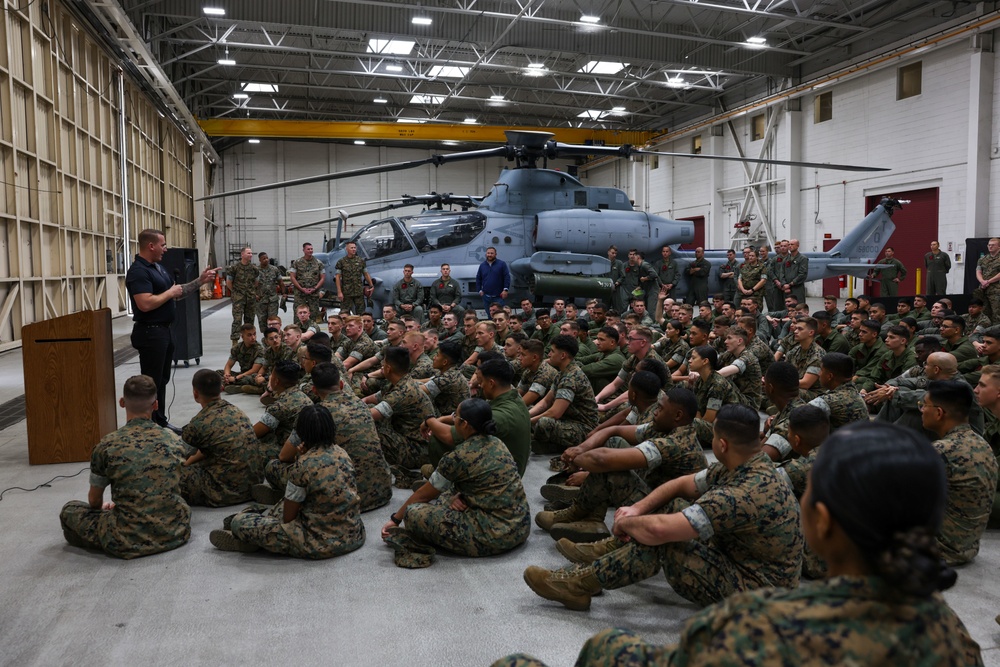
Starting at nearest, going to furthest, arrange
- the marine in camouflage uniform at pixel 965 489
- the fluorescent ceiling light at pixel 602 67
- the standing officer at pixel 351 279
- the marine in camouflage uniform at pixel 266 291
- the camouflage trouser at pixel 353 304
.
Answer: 1. the marine in camouflage uniform at pixel 965 489
2. the marine in camouflage uniform at pixel 266 291
3. the standing officer at pixel 351 279
4. the camouflage trouser at pixel 353 304
5. the fluorescent ceiling light at pixel 602 67

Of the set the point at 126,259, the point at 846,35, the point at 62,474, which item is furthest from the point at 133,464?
the point at 846,35

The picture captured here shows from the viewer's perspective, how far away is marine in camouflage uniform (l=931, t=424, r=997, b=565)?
10.5ft

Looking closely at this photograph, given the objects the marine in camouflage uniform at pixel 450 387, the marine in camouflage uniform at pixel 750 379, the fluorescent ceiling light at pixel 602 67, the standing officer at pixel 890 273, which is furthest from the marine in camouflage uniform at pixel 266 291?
the fluorescent ceiling light at pixel 602 67

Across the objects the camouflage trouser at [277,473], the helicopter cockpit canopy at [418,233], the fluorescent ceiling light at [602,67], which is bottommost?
the camouflage trouser at [277,473]

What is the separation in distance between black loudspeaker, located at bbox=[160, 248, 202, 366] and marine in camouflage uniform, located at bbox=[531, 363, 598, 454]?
5294mm

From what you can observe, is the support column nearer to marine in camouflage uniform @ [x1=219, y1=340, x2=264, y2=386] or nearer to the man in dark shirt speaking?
marine in camouflage uniform @ [x1=219, y1=340, x2=264, y2=386]

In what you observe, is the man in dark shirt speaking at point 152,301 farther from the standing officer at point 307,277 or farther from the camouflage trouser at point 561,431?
the standing officer at point 307,277

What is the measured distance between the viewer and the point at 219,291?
92.3ft

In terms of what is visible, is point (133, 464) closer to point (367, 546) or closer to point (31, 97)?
point (367, 546)

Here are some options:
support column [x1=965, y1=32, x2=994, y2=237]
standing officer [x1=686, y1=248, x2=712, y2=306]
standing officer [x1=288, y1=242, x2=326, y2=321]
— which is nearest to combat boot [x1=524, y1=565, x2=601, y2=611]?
standing officer [x1=288, y1=242, x2=326, y2=321]

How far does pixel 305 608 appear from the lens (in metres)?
2.92

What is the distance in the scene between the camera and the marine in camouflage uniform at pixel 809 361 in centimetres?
541

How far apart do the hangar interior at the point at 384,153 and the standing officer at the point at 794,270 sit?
15.0ft

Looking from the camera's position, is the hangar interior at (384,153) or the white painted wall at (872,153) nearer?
the hangar interior at (384,153)
